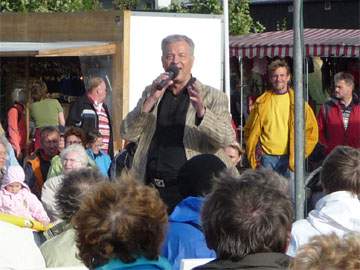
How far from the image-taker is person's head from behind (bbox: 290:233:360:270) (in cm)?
258

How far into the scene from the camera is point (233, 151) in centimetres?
854

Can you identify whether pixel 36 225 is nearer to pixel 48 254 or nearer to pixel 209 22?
pixel 48 254

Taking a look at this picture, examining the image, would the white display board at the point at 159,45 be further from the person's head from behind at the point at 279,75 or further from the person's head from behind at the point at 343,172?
the person's head from behind at the point at 343,172

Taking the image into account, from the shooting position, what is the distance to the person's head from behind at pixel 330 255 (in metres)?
2.58

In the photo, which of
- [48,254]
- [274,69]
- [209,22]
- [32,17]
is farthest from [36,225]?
[32,17]

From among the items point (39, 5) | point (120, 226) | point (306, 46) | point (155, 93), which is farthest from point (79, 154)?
point (39, 5)

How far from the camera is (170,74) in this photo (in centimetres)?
611

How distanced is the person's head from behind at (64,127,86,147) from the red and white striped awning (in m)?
6.01

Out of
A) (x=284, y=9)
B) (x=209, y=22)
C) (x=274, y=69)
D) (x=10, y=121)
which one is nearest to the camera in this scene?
(x=274, y=69)

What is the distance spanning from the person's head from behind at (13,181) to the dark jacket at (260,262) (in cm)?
501

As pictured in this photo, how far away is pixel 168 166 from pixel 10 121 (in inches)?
318

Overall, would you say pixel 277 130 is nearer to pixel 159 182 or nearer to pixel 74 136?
pixel 74 136

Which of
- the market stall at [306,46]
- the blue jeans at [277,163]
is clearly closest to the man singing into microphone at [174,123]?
the blue jeans at [277,163]

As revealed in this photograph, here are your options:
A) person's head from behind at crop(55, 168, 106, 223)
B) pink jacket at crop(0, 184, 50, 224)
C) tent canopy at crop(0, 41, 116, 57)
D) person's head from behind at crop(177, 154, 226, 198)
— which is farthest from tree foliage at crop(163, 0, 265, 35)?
person's head from behind at crop(177, 154, 226, 198)
